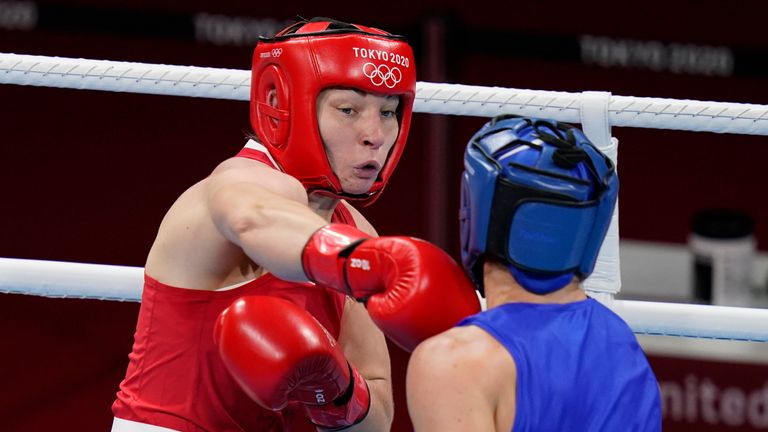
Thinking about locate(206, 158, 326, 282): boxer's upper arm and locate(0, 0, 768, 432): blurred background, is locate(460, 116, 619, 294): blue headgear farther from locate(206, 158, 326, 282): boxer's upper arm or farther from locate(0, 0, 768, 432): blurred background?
locate(0, 0, 768, 432): blurred background

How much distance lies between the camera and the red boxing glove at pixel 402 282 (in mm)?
1643

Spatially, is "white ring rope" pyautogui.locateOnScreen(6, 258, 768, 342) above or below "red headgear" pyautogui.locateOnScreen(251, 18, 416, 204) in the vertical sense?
below

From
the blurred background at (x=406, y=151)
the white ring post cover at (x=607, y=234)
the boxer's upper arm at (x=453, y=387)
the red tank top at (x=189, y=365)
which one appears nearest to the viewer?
the boxer's upper arm at (x=453, y=387)

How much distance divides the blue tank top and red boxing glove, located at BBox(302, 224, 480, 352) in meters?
0.04

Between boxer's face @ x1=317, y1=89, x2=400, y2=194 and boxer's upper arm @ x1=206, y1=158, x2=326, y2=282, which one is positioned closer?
boxer's upper arm @ x1=206, y1=158, x2=326, y2=282

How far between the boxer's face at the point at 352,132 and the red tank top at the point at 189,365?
201 mm

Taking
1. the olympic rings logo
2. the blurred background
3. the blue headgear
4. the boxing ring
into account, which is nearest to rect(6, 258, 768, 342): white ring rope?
the boxing ring

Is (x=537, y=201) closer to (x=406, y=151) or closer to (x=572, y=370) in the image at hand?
(x=572, y=370)

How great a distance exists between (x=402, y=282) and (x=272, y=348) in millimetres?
239

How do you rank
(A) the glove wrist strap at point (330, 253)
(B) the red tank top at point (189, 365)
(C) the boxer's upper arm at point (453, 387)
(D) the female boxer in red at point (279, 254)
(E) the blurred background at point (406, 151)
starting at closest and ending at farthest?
(C) the boxer's upper arm at point (453, 387)
(A) the glove wrist strap at point (330, 253)
(D) the female boxer in red at point (279, 254)
(B) the red tank top at point (189, 365)
(E) the blurred background at point (406, 151)

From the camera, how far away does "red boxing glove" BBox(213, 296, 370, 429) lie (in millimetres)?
1784

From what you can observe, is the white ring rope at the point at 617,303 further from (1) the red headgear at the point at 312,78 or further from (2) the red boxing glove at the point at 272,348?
(2) the red boxing glove at the point at 272,348

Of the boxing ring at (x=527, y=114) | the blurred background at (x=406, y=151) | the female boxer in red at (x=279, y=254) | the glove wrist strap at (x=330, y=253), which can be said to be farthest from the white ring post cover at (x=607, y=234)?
the blurred background at (x=406, y=151)

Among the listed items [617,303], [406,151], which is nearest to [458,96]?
[617,303]
